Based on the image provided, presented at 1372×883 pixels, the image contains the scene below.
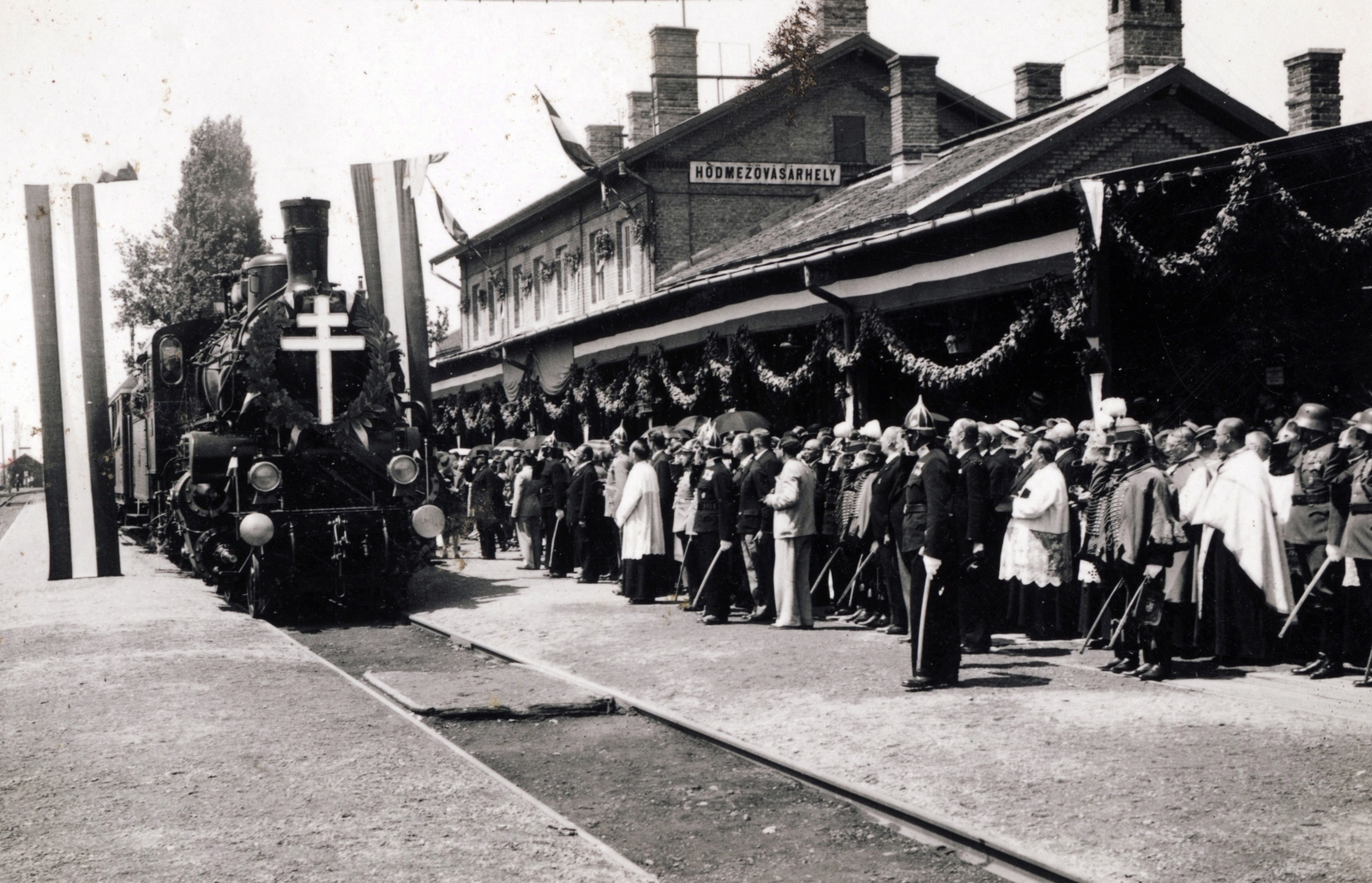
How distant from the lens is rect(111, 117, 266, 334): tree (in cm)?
3803

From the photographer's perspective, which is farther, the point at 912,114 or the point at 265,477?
the point at 912,114

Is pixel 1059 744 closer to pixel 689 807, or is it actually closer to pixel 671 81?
pixel 689 807

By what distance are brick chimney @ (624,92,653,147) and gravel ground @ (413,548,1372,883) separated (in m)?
23.1

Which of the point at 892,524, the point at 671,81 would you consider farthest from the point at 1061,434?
the point at 671,81

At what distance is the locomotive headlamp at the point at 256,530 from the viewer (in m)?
12.7

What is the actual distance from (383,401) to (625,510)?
2.85m

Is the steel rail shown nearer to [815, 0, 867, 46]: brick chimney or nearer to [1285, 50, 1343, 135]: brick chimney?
[1285, 50, 1343, 135]: brick chimney

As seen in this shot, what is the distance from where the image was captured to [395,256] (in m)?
16.2

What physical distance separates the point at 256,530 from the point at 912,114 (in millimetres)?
16185

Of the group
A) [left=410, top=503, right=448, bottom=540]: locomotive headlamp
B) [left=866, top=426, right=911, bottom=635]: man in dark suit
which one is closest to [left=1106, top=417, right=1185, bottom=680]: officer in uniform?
[left=866, top=426, right=911, bottom=635]: man in dark suit

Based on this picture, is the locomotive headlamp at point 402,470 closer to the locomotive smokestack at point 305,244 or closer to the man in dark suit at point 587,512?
the locomotive smokestack at point 305,244

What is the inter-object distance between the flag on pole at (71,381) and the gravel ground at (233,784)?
14.4 ft

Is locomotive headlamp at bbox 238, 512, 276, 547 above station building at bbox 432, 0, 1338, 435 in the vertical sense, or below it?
below

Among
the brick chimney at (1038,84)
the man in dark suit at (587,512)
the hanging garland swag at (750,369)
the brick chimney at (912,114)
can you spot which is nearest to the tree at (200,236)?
the hanging garland swag at (750,369)
